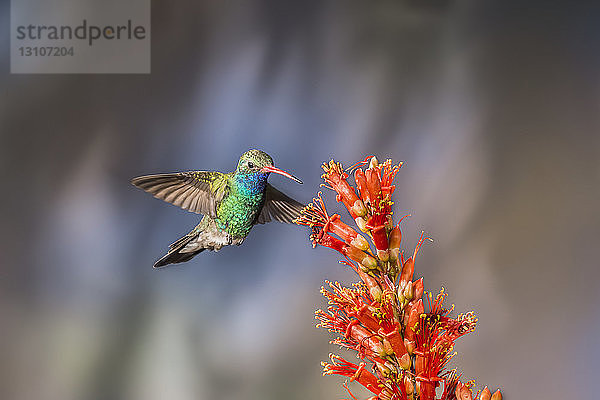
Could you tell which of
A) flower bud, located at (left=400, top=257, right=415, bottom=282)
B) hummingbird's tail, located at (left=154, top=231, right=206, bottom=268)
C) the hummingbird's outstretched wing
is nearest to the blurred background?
hummingbird's tail, located at (left=154, top=231, right=206, bottom=268)

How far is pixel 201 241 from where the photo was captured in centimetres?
146

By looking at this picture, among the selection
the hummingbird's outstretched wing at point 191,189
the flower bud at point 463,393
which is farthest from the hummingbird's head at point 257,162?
the flower bud at point 463,393

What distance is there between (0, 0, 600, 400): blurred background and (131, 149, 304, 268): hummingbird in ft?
0.85

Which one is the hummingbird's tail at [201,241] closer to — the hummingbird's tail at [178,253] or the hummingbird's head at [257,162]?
the hummingbird's tail at [178,253]

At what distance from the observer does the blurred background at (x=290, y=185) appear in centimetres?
168

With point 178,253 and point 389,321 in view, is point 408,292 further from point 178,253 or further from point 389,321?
point 178,253

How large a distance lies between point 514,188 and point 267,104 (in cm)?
81

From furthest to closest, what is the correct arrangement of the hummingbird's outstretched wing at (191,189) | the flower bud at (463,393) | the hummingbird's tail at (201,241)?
1. the hummingbird's tail at (201,241)
2. the hummingbird's outstretched wing at (191,189)
3. the flower bud at (463,393)

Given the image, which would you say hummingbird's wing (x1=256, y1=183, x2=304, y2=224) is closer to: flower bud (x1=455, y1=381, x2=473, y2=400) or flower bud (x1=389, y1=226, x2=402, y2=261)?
flower bud (x1=389, y1=226, x2=402, y2=261)

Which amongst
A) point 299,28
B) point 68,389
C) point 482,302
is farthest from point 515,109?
point 68,389

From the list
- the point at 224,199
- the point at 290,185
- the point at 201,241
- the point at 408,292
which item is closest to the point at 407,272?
the point at 408,292

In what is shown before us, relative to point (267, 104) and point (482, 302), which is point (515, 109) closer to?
point (482, 302)

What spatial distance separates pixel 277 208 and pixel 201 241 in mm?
219

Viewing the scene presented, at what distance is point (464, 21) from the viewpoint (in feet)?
5.77
